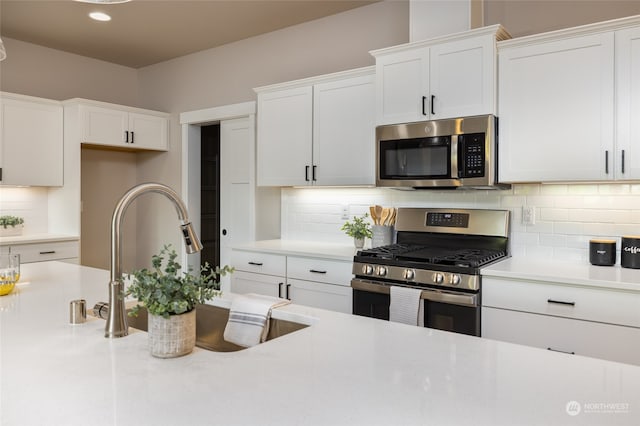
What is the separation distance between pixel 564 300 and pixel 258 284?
84.6 inches

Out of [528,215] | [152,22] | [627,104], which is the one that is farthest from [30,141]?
[627,104]

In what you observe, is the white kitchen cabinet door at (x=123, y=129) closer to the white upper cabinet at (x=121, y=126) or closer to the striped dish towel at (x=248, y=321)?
the white upper cabinet at (x=121, y=126)

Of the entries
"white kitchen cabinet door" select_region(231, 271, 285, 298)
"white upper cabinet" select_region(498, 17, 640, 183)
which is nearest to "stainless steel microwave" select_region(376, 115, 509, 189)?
"white upper cabinet" select_region(498, 17, 640, 183)

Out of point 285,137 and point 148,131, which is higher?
point 148,131

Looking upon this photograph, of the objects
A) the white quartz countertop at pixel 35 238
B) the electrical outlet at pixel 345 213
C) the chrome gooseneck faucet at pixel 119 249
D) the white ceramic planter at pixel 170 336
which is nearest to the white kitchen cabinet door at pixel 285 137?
the electrical outlet at pixel 345 213

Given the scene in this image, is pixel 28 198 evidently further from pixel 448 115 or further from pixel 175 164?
pixel 448 115

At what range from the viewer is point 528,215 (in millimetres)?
3012

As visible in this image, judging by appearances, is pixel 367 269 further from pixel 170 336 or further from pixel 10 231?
pixel 10 231

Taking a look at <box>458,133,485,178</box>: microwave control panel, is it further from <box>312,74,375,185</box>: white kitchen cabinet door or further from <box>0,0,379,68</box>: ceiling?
<box>0,0,379,68</box>: ceiling

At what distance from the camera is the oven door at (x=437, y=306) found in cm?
253

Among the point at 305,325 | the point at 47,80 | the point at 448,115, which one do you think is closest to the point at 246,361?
the point at 305,325

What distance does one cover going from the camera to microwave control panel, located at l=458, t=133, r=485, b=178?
110 inches

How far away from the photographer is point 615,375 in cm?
107

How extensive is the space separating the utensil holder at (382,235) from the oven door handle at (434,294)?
22.0 inches
